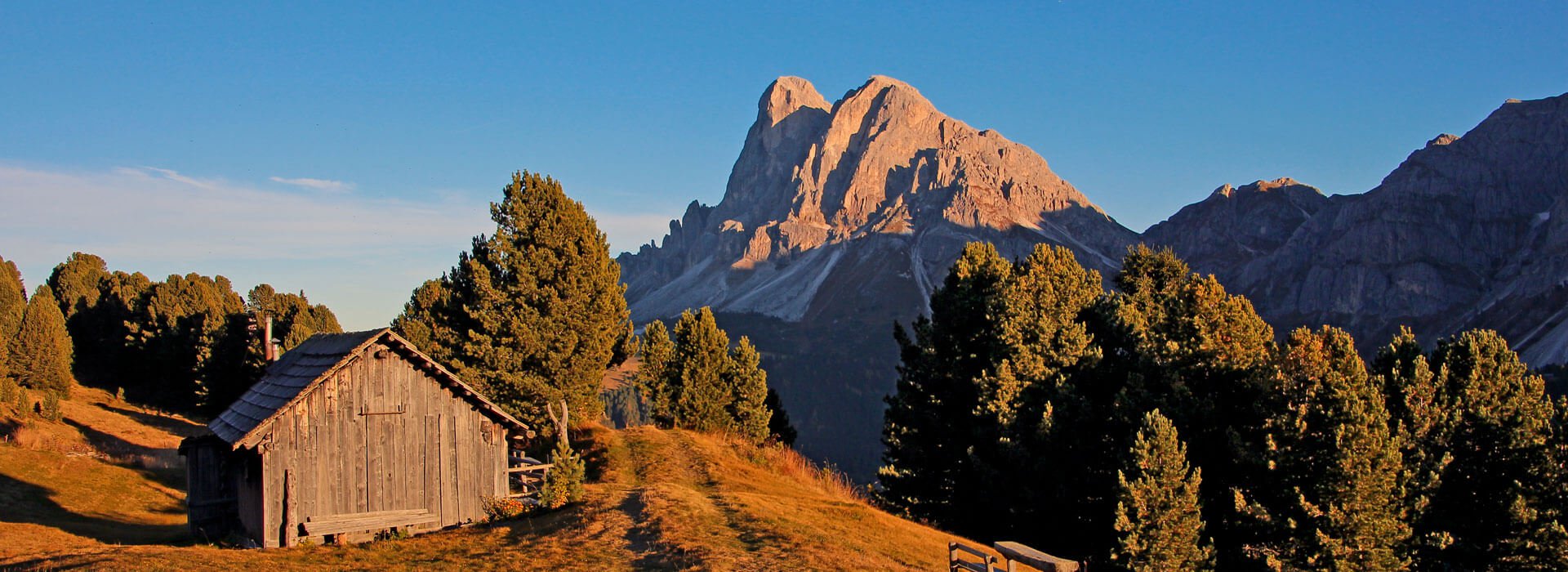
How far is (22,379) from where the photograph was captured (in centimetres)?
6400

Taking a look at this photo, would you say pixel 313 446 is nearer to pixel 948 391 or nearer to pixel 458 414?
pixel 458 414

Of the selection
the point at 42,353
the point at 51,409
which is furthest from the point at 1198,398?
the point at 42,353

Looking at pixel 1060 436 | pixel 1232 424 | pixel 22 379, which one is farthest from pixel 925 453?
pixel 22 379

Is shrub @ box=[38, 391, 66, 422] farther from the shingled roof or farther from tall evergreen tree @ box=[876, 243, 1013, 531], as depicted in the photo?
tall evergreen tree @ box=[876, 243, 1013, 531]

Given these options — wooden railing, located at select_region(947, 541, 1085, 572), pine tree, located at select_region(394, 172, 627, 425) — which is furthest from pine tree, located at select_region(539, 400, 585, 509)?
wooden railing, located at select_region(947, 541, 1085, 572)

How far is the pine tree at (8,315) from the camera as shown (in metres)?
61.5

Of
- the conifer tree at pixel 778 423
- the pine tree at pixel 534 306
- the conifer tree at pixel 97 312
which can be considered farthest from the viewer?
the conifer tree at pixel 97 312

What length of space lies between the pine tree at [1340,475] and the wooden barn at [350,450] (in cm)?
2235

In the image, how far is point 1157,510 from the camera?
→ 1062 inches

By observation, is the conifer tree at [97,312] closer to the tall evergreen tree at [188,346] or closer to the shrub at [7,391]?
the tall evergreen tree at [188,346]

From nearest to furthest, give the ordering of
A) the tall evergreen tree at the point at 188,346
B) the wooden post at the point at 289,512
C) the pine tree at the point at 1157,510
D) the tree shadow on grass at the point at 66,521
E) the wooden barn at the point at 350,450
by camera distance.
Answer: the wooden post at the point at 289,512 < the wooden barn at the point at 350,450 < the pine tree at the point at 1157,510 < the tree shadow on grass at the point at 66,521 < the tall evergreen tree at the point at 188,346

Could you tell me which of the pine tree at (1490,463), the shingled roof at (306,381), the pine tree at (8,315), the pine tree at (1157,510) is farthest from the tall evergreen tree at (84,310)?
the pine tree at (1490,463)

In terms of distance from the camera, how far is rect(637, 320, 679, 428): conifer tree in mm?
52531

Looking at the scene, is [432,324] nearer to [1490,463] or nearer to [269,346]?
[269,346]
